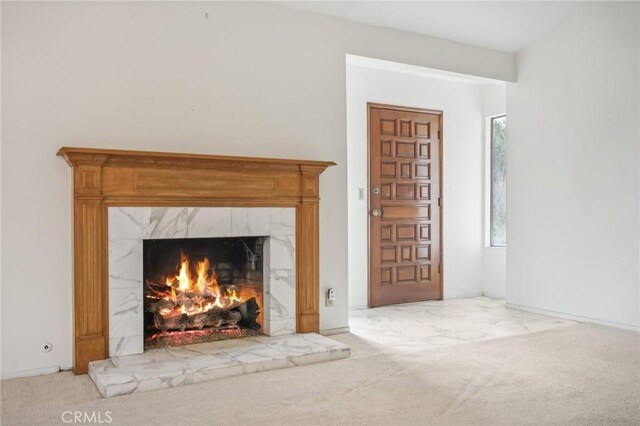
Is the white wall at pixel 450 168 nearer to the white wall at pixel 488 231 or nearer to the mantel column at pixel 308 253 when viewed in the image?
the white wall at pixel 488 231

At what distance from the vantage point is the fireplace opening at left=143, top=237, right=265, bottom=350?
13.2 ft

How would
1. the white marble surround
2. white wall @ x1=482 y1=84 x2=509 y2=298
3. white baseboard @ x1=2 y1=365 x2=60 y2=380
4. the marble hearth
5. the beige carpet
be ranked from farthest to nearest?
white wall @ x1=482 y1=84 x2=509 y2=298
the white marble surround
white baseboard @ x1=2 y1=365 x2=60 y2=380
the marble hearth
the beige carpet

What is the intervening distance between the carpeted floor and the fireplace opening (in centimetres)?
75

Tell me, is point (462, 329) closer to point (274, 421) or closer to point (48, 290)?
point (274, 421)

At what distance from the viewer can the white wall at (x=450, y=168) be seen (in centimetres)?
573

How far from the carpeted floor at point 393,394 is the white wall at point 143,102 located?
70 centimetres

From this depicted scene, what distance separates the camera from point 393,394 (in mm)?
3035

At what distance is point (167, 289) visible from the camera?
4.11 meters

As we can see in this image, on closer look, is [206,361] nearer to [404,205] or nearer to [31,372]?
[31,372]

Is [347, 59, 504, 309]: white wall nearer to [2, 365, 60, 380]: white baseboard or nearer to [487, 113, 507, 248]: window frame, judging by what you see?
[487, 113, 507, 248]: window frame

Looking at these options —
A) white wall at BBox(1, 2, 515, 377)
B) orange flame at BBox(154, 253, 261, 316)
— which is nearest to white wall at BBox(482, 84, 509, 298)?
white wall at BBox(1, 2, 515, 377)

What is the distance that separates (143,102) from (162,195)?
0.65 m

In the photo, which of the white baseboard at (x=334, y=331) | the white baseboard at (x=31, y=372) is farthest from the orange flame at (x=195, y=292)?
the white baseboard at (x=31, y=372)

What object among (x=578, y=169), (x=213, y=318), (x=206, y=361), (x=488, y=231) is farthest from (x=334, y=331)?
(x=488, y=231)
